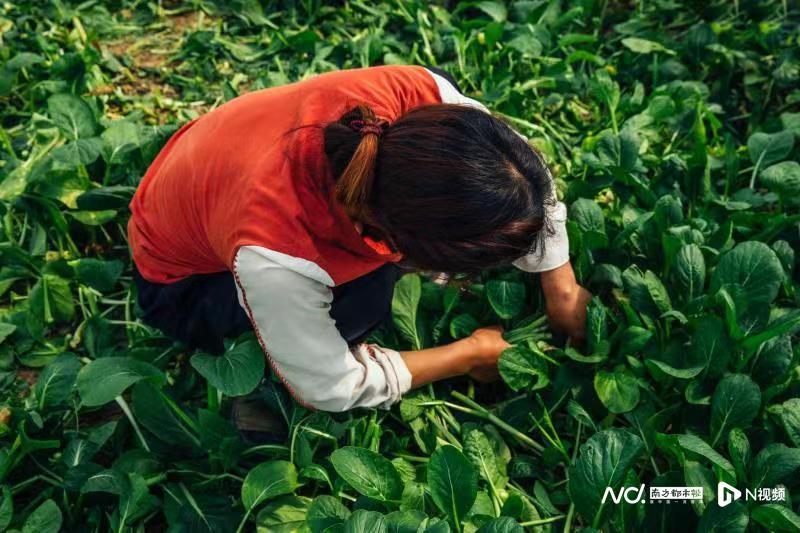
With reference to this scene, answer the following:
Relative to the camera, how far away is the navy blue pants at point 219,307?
1.40 m

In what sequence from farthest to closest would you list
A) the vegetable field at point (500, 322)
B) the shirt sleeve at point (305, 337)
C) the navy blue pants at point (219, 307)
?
1. the navy blue pants at point (219, 307)
2. the vegetable field at point (500, 322)
3. the shirt sleeve at point (305, 337)

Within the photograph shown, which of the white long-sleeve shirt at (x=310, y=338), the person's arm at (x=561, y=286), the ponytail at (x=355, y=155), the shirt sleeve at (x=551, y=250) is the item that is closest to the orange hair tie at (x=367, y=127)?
the ponytail at (x=355, y=155)

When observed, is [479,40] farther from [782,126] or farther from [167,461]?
[167,461]

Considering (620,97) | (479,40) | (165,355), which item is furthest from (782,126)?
(165,355)

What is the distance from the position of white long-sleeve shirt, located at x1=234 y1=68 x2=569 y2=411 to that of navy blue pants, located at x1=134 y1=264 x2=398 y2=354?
0.24 feet

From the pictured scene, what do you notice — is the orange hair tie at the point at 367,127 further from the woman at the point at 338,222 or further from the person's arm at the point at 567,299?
the person's arm at the point at 567,299

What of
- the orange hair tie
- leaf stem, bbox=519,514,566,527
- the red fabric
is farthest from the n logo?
the orange hair tie

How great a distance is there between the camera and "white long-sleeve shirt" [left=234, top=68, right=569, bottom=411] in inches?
43.5

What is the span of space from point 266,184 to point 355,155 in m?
0.18

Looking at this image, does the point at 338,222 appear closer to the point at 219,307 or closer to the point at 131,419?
the point at 219,307

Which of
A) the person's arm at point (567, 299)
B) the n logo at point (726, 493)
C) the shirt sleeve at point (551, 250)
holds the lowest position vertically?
the n logo at point (726, 493)

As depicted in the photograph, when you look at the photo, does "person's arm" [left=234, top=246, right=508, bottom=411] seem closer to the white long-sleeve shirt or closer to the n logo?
the white long-sleeve shirt

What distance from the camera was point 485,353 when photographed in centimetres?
148

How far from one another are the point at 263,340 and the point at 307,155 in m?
0.33
